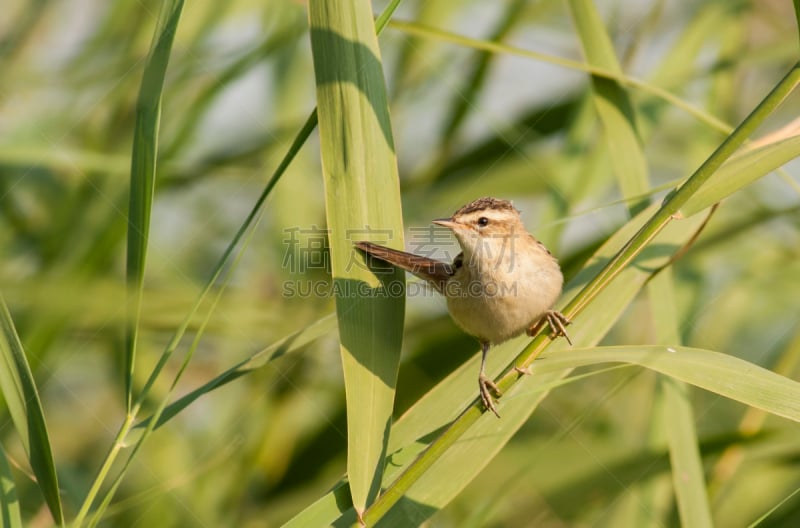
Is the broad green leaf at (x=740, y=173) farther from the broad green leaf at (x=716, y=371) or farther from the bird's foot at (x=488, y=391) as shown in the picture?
the bird's foot at (x=488, y=391)

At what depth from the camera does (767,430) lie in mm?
2684

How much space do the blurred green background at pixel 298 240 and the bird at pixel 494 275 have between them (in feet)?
0.70

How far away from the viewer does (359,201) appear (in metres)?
1.82

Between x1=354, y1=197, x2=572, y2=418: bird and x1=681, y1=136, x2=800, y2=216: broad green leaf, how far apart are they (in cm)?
78

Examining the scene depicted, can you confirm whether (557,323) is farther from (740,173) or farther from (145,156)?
(145,156)

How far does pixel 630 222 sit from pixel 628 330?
208cm

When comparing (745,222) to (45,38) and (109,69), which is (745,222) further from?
(45,38)

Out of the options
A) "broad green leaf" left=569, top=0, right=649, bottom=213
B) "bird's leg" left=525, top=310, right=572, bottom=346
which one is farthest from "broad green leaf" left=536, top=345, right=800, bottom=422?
"broad green leaf" left=569, top=0, right=649, bottom=213

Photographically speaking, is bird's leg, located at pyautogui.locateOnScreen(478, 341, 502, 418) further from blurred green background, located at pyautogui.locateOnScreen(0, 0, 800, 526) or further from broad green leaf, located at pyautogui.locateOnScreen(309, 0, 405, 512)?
blurred green background, located at pyautogui.locateOnScreen(0, 0, 800, 526)

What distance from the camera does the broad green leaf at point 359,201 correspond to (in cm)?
171

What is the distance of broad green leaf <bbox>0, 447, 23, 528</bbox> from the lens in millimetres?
1694

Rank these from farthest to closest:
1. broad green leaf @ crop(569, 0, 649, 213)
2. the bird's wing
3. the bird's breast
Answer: the bird's breast, broad green leaf @ crop(569, 0, 649, 213), the bird's wing

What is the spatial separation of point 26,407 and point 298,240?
6.26 feet

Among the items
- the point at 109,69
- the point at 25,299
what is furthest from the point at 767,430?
the point at 109,69
